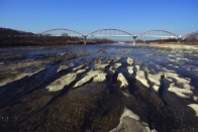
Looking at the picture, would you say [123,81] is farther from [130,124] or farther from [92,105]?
[130,124]

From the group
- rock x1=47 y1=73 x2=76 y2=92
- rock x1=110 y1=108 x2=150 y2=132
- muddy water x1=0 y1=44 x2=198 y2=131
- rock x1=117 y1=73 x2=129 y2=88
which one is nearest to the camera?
rock x1=110 y1=108 x2=150 y2=132

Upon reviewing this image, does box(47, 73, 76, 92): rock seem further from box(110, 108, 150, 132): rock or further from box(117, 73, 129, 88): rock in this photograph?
box(110, 108, 150, 132): rock

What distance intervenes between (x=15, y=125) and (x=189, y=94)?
398 inches

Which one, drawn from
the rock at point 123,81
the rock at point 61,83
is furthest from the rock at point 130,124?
the rock at point 123,81

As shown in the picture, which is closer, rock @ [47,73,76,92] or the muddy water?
the muddy water

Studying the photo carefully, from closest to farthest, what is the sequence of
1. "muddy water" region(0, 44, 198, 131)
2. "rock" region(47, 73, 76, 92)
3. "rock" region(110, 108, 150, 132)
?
1. "rock" region(110, 108, 150, 132)
2. "muddy water" region(0, 44, 198, 131)
3. "rock" region(47, 73, 76, 92)

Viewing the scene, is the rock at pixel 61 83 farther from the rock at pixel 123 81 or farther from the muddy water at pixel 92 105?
the rock at pixel 123 81

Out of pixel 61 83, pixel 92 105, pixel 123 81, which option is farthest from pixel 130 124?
pixel 123 81

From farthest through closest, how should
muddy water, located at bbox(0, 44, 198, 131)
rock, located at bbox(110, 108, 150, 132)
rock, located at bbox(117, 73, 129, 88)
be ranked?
rock, located at bbox(117, 73, 129, 88), muddy water, located at bbox(0, 44, 198, 131), rock, located at bbox(110, 108, 150, 132)

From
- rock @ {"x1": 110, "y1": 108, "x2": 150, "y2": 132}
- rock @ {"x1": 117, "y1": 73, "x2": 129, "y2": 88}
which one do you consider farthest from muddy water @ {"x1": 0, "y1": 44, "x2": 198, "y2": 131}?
rock @ {"x1": 117, "y1": 73, "x2": 129, "y2": 88}

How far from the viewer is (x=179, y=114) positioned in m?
12.2

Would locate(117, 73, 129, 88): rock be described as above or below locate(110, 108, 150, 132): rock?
below

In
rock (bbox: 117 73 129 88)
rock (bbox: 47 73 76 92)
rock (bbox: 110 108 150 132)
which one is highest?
rock (bbox: 110 108 150 132)

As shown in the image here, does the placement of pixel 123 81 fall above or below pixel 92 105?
below
